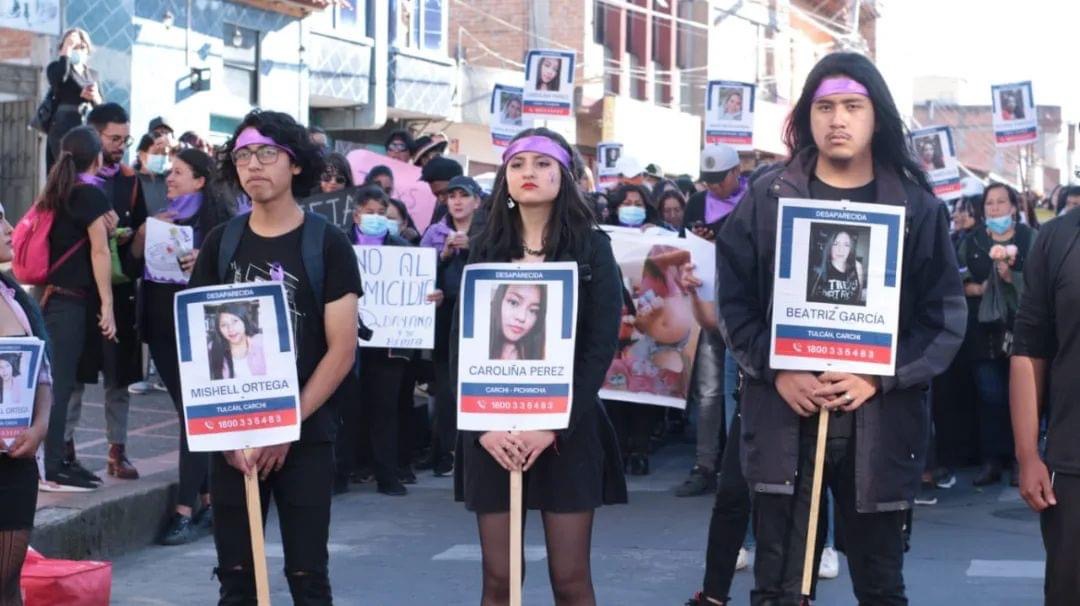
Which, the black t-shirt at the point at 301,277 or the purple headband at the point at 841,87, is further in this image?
the black t-shirt at the point at 301,277

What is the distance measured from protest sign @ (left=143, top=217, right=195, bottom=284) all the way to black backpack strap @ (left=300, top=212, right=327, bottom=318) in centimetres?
357

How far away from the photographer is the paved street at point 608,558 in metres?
7.80

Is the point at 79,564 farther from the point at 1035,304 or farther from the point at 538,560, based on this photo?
the point at 1035,304

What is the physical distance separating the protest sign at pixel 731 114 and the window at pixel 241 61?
6.71m

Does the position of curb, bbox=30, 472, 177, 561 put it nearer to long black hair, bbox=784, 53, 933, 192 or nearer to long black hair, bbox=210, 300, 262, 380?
long black hair, bbox=210, 300, 262, 380

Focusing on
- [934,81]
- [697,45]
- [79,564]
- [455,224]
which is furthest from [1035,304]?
[934,81]

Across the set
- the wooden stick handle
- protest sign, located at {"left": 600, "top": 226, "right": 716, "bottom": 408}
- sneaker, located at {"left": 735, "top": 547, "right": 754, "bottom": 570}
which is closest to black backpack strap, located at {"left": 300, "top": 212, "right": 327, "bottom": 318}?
the wooden stick handle

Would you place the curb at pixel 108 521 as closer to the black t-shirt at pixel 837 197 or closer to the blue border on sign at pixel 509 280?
the blue border on sign at pixel 509 280

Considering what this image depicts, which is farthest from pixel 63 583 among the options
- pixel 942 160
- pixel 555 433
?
pixel 942 160

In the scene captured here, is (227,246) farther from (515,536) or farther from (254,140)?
(515,536)

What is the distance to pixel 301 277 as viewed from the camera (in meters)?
5.52

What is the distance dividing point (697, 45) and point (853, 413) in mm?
39959

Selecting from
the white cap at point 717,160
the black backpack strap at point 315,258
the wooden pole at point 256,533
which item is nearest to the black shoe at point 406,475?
the white cap at point 717,160

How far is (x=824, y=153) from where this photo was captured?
5152mm
